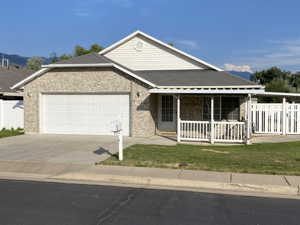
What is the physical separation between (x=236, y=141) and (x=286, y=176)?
20.1 ft

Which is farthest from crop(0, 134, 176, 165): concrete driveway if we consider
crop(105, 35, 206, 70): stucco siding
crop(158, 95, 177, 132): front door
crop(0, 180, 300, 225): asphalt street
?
crop(105, 35, 206, 70): stucco siding

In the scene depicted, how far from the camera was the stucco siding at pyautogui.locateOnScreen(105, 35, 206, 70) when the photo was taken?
20.5 metres

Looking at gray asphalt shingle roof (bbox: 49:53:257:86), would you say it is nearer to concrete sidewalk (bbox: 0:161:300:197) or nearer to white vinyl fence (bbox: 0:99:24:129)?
white vinyl fence (bbox: 0:99:24:129)

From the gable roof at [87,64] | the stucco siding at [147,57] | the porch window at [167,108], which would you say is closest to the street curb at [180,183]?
the gable roof at [87,64]

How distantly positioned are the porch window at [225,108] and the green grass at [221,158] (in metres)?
3.53

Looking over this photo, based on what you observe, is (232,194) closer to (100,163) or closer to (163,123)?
(100,163)

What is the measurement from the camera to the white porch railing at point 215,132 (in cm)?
1423

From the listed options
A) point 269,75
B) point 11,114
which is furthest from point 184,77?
point 269,75

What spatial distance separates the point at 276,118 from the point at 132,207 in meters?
13.7

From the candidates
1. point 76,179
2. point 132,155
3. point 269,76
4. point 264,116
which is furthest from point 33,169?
point 269,76

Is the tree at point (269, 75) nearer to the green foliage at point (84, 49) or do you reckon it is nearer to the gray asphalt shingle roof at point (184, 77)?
the green foliage at point (84, 49)

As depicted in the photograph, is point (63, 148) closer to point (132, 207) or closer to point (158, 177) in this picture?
point (158, 177)

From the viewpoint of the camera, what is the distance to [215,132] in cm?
1526

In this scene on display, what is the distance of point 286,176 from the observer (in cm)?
805
